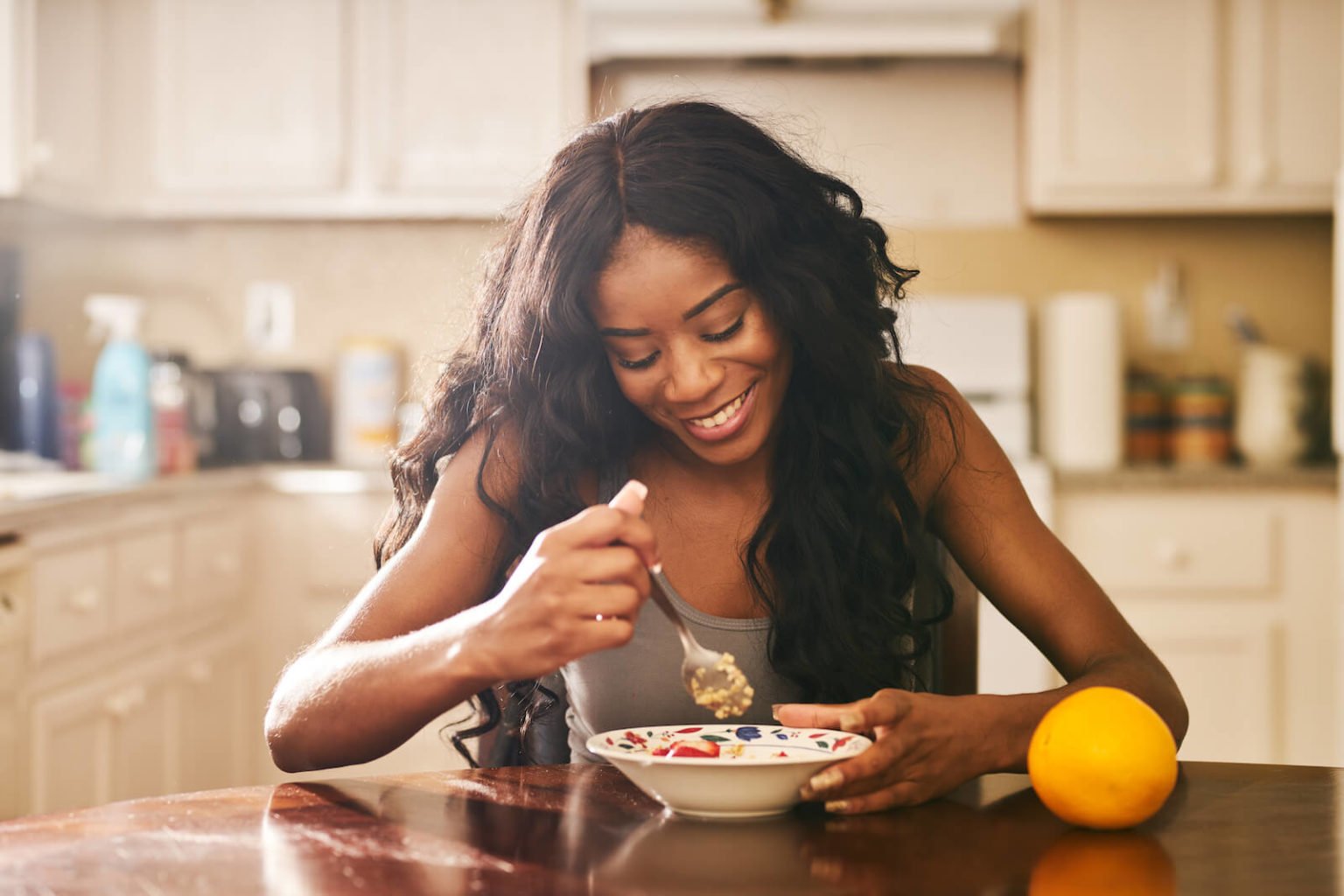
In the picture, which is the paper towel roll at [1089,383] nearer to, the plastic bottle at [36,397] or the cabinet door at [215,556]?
the cabinet door at [215,556]

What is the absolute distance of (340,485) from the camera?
3133mm

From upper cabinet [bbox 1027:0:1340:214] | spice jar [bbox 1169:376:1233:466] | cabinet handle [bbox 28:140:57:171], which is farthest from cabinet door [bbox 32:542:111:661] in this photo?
spice jar [bbox 1169:376:1233:466]

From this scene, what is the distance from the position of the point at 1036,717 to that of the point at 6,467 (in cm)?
249

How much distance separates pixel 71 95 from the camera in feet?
10.6

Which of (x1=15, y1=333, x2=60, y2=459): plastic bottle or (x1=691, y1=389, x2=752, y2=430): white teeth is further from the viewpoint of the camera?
(x1=15, y1=333, x2=60, y2=459): plastic bottle

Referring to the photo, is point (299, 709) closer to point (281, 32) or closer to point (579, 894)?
point (579, 894)

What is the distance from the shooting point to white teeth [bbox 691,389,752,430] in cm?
126

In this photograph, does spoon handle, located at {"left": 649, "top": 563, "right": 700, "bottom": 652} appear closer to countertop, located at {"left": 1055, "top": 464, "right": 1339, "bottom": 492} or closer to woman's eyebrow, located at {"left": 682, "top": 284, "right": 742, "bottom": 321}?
woman's eyebrow, located at {"left": 682, "top": 284, "right": 742, "bottom": 321}

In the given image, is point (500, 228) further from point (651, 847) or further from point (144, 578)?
point (651, 847)

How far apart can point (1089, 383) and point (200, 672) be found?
2.04 m

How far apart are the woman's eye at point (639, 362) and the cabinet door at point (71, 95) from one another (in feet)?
7.32

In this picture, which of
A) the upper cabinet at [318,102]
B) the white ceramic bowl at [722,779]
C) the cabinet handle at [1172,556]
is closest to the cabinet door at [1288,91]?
the cabinet handle at [1172,556]

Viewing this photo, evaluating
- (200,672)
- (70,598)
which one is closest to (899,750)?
(70,598)

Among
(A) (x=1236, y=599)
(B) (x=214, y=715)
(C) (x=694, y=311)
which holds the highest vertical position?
(C) (x=694, y=311)
